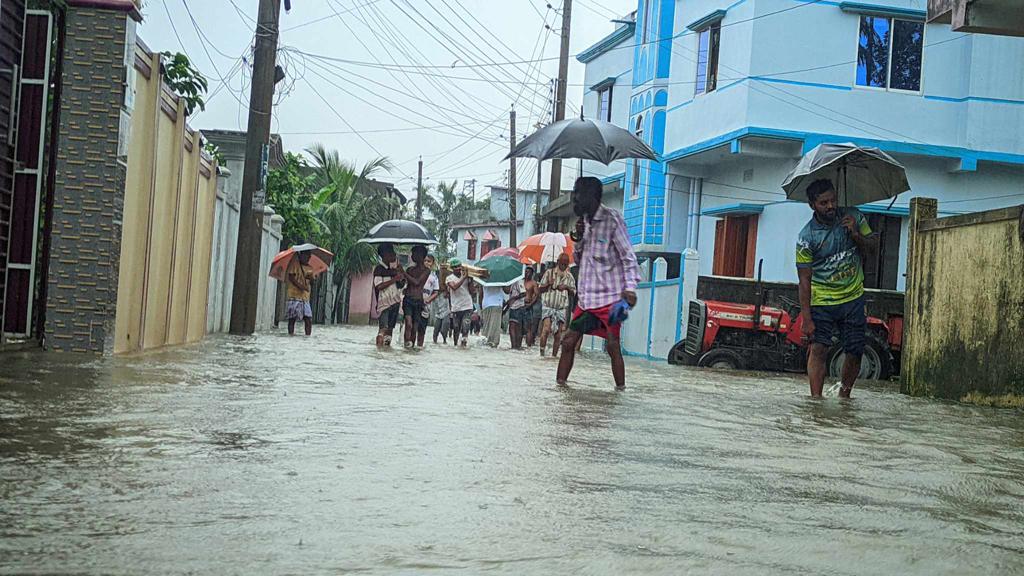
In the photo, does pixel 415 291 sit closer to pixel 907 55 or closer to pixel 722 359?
pixel 722 359

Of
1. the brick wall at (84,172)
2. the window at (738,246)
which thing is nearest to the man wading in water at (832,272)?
the brick wall at (84,172)

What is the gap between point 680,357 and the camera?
16609 millimetres

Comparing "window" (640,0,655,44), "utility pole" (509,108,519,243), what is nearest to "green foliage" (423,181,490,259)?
"utility pole" (509,108,519,243)

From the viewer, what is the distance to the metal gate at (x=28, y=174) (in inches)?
330

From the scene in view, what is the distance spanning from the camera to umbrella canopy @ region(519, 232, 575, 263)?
75.5 ft

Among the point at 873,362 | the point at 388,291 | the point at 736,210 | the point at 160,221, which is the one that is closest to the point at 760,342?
the point at 873,362

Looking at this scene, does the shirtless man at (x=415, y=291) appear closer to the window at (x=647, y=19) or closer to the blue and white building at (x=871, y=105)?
the blue and white building at (x=871, y=105)

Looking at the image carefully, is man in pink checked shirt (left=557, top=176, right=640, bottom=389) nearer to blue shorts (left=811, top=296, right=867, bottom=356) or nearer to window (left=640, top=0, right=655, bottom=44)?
blue shorts (left=811, top=296, right=867, bottom=356)

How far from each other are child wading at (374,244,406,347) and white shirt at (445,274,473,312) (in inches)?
199

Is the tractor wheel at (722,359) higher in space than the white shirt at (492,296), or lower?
lower

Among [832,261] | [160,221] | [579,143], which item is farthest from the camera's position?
[579,143]

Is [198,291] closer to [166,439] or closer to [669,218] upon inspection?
[166,439]

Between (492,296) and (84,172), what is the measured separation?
15.1 m

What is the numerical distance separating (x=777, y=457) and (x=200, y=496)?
2.58 meters
